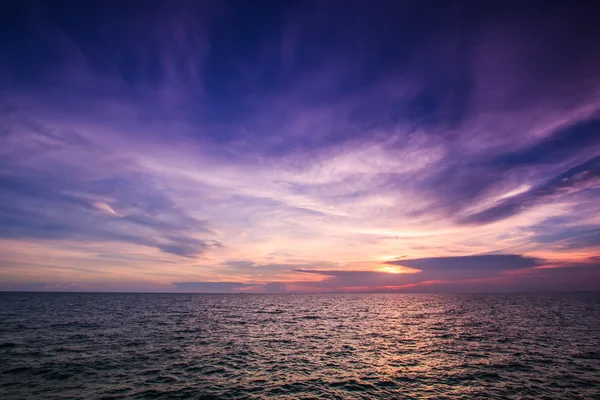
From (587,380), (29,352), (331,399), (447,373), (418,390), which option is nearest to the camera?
(331,399)

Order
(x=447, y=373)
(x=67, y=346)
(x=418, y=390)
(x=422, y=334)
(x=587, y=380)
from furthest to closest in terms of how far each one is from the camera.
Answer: (x=422, y=334), (x=67, y=346), (x=447, y=373), (x=587, y=380), (x=418, y=390)

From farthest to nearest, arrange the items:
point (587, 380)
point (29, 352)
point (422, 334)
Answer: point (422, 334)
point (29, 352)
point (587, 380)

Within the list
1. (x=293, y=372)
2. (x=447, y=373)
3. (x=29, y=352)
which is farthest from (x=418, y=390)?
(x=29, y=352)

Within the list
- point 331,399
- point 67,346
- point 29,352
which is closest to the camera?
point 331,399

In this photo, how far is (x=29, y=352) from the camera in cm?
3338

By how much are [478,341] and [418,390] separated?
1043 inches

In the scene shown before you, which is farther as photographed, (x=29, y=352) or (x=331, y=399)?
(x=29, y=352)

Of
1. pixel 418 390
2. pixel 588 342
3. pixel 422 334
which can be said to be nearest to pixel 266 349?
pixel 418 390

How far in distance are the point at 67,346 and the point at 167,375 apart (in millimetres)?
19365

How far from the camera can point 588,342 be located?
43188 millimetres

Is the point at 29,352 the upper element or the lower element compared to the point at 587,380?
upper

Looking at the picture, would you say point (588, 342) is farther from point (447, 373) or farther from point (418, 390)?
point (418, 390)

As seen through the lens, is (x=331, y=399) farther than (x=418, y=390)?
No

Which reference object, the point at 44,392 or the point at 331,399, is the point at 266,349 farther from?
the point at 44,392
